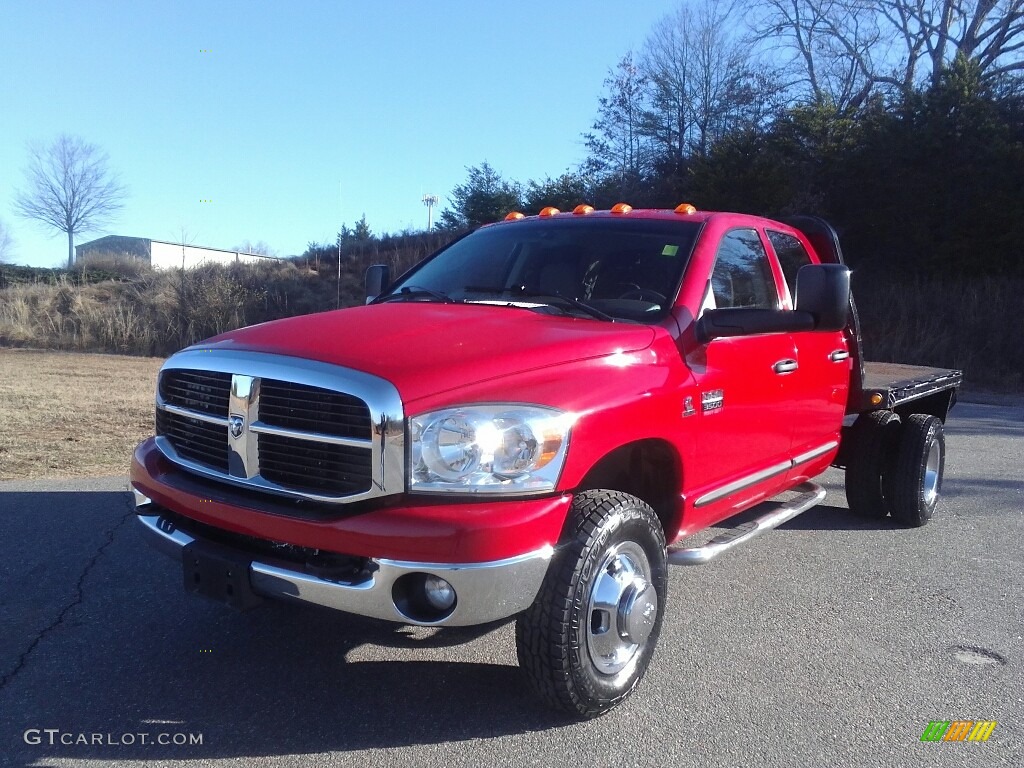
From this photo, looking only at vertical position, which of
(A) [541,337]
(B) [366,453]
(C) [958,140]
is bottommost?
(B) [366,453]

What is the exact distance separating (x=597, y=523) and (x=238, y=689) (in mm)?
1572

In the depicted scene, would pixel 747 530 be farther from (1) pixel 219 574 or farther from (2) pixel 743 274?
(1) pixel 219 574

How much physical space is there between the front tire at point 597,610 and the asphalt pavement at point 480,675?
18cm

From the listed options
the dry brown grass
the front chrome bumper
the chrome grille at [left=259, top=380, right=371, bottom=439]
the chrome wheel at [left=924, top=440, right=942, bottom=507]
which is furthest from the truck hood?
the dry brown grass

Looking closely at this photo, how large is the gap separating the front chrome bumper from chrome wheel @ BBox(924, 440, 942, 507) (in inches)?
174

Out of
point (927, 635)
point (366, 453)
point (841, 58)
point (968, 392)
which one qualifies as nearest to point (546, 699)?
point (366, 453)

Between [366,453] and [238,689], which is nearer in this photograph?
[366,453]

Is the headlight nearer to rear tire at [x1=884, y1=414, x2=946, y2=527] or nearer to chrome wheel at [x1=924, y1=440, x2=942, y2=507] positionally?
rear tire at [x1=884, y1=414, x2=946, y2=527]

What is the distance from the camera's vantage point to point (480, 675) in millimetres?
3566

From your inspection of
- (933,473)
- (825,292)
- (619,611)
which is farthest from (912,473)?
(619,611)

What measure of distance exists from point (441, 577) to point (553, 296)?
165 cm

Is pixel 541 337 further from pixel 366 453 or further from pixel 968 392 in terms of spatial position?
pixel 968 392

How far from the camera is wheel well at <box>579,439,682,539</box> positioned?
357cm

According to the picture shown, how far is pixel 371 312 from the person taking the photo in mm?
3855
